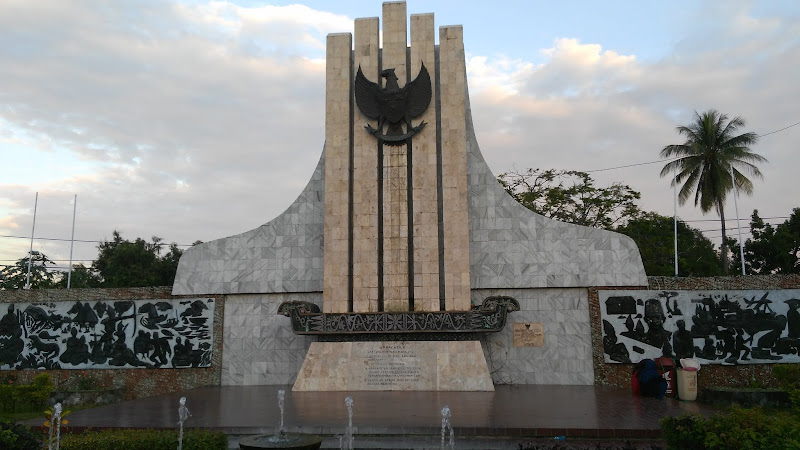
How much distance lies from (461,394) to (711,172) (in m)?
19.2

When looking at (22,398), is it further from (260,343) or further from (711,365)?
(711,365)

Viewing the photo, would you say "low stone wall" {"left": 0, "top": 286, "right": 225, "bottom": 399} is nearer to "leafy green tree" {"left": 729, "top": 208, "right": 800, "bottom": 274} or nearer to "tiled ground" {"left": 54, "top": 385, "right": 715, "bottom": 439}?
"tiled ground" {"left": 54, "top": 385, "right": 715, "bottom": 439}

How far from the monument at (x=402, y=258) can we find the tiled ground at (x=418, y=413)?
192 cm

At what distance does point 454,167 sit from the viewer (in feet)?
62.3

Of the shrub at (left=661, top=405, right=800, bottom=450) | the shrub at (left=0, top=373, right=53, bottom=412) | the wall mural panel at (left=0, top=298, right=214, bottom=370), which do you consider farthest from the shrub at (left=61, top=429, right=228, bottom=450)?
the wall mural panel at (left=0, top=298, right=214, bottom=370)

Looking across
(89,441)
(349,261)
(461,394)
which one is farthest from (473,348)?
(89,441)

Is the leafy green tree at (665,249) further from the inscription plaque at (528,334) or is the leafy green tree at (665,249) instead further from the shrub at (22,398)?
the shrub at (22,398)

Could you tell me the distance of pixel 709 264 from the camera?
119 feet

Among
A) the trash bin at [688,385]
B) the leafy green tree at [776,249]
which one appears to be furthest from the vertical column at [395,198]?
the leafy green tree at [776,249]

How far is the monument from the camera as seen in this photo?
18141mm

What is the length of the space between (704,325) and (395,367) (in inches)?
339

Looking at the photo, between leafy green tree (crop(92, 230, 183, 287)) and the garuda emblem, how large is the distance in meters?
20.8

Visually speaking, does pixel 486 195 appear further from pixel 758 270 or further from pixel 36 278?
pixel 36 278

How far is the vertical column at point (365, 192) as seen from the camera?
1869 centimetres
